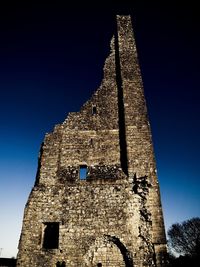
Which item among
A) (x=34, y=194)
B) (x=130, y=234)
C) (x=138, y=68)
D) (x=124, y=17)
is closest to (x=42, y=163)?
(x=34, y=194)

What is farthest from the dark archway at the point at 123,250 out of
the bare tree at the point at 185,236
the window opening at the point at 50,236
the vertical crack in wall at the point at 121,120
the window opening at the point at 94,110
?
the bare tree at the point at 185,236

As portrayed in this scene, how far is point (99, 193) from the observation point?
9.73 metres

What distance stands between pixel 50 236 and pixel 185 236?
1091 inches

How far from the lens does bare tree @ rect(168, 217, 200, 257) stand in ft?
99.0

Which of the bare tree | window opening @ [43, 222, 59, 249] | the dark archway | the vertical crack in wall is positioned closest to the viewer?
the dark archway

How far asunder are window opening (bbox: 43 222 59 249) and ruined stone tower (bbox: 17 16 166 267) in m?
0.03

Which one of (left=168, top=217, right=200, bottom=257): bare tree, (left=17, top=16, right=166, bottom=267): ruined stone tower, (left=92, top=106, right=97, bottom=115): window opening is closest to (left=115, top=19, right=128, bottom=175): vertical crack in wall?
(left=17, top=16, right=166, bottom=267): ruined stone tower

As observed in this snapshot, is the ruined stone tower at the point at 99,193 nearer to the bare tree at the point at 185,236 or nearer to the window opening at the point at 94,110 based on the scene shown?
the window opening at the point at 94,110

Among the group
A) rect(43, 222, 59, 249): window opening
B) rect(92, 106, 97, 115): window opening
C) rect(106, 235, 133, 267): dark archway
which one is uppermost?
rect(92, 106, 97, 115): window opening

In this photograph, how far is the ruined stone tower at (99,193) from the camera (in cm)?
858

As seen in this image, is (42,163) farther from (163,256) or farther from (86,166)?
(163,256)

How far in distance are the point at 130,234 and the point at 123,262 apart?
95 cm

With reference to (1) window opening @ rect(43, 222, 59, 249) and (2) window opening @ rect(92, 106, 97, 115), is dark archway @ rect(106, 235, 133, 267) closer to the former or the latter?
(1) window opening @ rect(43, 222, 59, 249)

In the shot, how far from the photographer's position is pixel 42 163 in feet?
34.7
